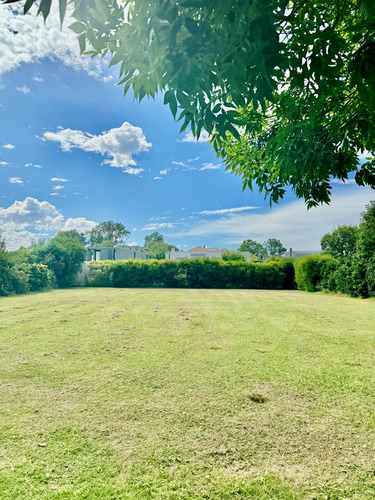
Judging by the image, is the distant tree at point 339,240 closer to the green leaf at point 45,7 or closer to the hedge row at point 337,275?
the hedge row at point 337,275

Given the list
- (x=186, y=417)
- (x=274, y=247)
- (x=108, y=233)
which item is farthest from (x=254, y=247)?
(x=186, y=417)

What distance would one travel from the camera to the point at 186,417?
8.70 ft

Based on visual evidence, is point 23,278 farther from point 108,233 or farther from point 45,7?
point 108,233

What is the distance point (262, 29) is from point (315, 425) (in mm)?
2941

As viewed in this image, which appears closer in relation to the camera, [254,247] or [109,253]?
[109,253]

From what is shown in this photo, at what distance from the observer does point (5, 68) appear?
10.5 metres

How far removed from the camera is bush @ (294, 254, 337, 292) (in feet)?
53.2

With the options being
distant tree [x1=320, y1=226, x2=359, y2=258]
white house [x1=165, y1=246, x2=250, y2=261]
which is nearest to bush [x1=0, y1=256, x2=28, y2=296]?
distant tree [x1=320, y1=226, x2=359, y2=258]

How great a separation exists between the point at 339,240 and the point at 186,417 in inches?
892

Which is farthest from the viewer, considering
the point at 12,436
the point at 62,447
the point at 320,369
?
the point at 320,369

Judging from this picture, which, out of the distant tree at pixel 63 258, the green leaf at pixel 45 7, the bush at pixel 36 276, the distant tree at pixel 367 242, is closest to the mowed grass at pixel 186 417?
the green leaf at pixel 45 7

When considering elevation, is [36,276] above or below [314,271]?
above

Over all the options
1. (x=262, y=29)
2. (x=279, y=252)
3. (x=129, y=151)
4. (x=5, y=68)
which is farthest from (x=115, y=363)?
(x=279, y=252)

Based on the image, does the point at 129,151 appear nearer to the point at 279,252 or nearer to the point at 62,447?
Answer: the point at 62,447
